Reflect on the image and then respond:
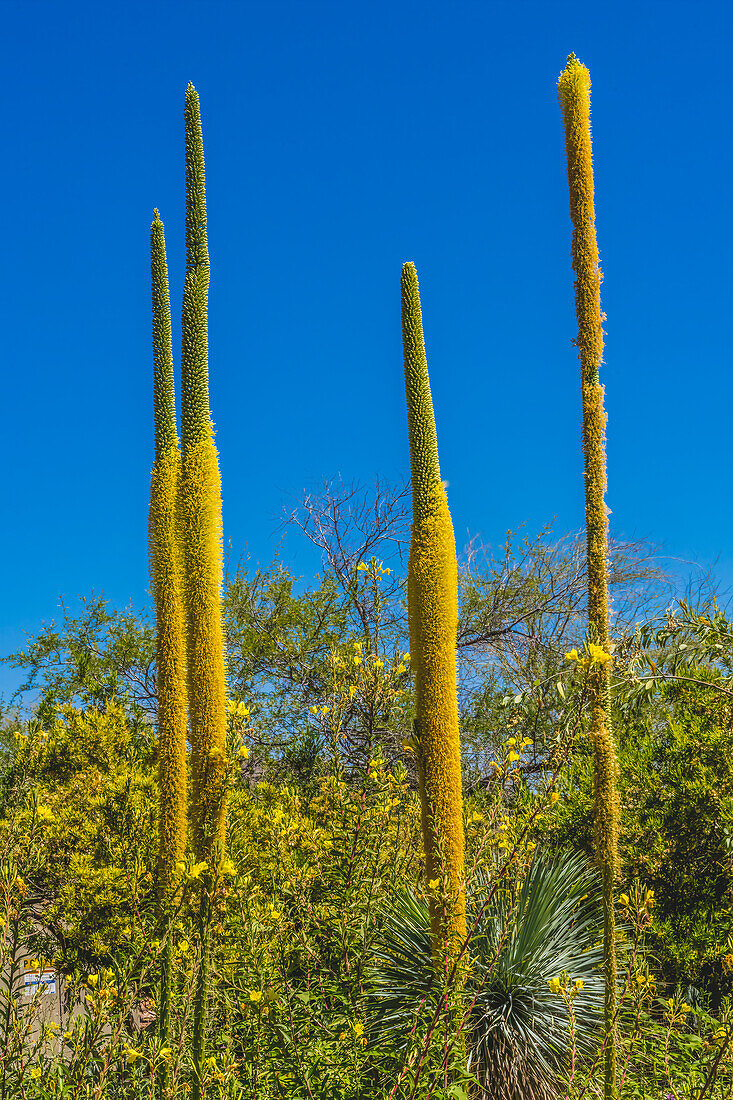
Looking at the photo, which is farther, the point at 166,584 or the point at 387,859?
the point at 166,584

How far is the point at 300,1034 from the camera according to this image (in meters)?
2.98

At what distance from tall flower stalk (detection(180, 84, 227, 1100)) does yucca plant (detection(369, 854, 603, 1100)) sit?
5.40 ft

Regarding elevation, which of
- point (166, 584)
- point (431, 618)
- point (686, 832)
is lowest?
point (686, 832)

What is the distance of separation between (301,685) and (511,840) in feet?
41.3

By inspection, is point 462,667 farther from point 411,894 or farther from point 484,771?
point 411,894

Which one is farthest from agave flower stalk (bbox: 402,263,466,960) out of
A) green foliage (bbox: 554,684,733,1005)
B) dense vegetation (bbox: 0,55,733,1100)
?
green foliage (bbox: 554,684,733,1005)

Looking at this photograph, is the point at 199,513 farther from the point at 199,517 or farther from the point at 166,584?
the point at 166,584

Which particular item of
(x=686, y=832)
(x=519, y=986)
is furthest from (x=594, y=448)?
(x=686, y=832)

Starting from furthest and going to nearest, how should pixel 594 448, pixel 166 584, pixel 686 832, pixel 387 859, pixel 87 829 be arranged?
pixel 87 829 → pixel 686 832 → pixel 166 584 → pixel 594 448 → pixel 387 859

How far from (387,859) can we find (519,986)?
3391 millimetres

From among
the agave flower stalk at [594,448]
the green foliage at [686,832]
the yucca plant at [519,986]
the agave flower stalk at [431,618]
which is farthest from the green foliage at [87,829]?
the agave flower stalk at [594,448]

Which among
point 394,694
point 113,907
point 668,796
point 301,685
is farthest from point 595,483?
point 301,685

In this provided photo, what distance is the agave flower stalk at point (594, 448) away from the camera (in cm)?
417

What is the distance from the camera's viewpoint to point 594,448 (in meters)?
4.91
